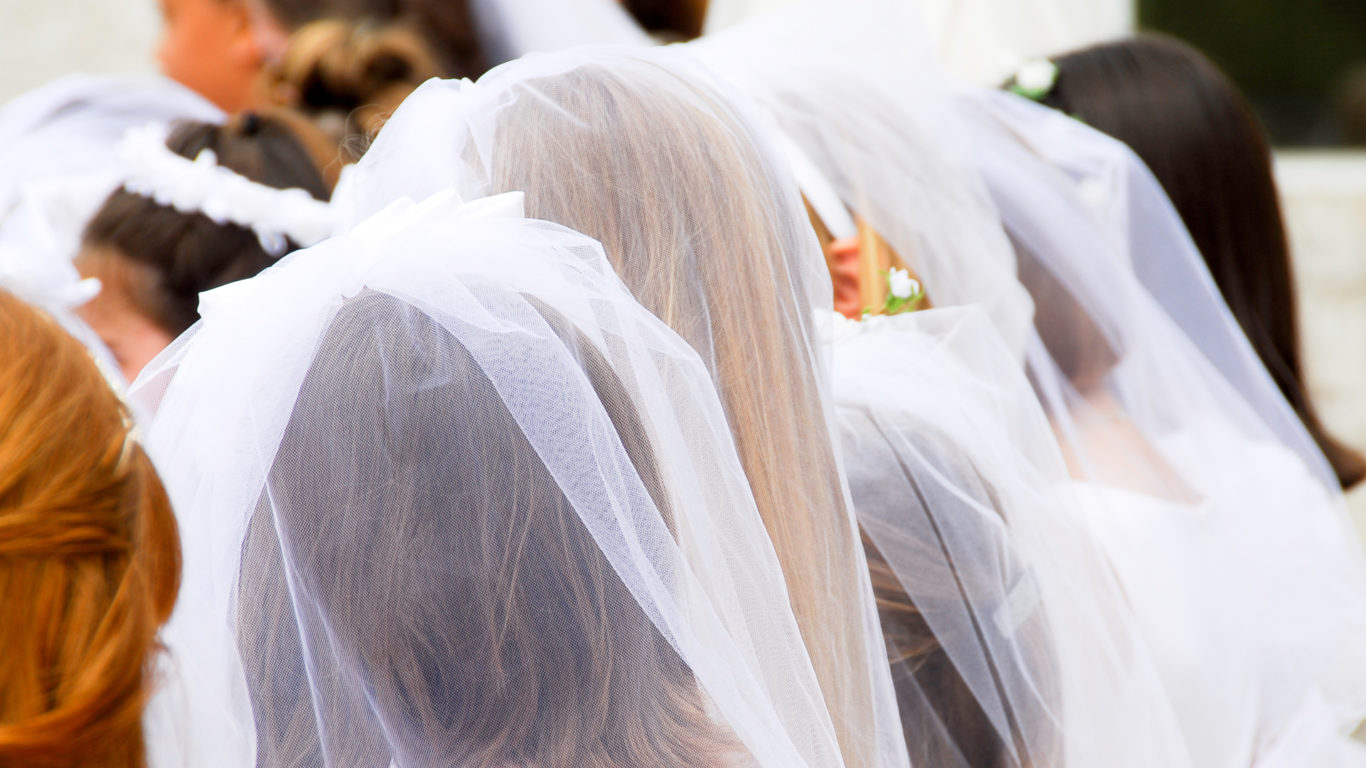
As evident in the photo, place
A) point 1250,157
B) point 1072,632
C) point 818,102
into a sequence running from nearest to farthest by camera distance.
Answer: point 1072,632 < point 818,102 < point 1250,157

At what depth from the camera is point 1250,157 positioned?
85.0 inches

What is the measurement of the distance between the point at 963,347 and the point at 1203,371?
75cm

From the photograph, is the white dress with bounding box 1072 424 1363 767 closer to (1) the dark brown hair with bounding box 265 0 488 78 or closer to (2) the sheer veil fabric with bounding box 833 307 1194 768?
(2) the sheer veil fabric with bounding box 833 307 1194 768

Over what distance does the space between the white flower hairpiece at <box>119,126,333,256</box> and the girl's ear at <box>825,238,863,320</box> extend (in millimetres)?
813

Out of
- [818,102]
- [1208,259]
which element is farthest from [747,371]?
[1208,259]

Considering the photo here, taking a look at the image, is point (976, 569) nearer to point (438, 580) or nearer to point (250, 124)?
point (438, 580)

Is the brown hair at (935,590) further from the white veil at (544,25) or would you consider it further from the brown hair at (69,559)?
the white veil at (544,25)

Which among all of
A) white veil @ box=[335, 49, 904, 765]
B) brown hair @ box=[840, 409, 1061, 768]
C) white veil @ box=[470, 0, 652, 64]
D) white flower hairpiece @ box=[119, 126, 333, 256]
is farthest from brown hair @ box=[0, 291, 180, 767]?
white veil @ box=[470, 0, 652, 64]

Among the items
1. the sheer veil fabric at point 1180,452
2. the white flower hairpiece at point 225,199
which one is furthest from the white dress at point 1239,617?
the white flower hairpiece at point 225,199

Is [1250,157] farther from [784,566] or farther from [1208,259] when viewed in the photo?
[784,566]

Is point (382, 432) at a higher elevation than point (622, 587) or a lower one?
higher

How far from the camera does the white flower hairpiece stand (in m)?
1.89

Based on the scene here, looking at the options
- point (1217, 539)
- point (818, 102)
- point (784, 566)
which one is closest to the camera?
point (784, 566)

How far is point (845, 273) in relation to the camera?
160cm
